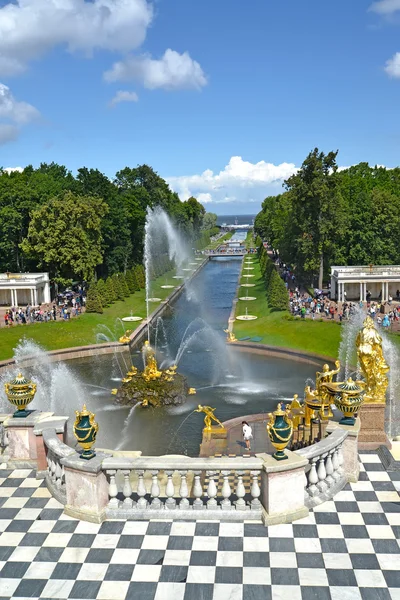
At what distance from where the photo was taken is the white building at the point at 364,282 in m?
65.8

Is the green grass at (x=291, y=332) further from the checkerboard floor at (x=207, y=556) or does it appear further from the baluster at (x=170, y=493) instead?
the baluster at (x=170, y=493)

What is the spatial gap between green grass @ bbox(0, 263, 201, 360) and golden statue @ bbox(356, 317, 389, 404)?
34.0m

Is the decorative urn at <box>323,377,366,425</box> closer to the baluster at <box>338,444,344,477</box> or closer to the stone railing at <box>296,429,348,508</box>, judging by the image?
the stone railing at <box>296,429,348,508</box>

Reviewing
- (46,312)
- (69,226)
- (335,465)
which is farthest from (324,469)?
(69,226)

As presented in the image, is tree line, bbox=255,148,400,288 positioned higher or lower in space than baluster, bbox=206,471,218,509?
higher

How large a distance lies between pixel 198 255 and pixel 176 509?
141 meters

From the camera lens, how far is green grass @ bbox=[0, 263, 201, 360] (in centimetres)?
4895

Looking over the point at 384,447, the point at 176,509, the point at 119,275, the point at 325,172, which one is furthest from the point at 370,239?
the point at 176,509

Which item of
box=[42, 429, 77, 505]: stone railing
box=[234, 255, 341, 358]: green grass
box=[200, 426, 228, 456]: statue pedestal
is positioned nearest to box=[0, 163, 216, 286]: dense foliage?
box=[234, 255, 341, 358]: green grass

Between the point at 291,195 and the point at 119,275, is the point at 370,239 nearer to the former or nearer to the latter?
the point at 291,195

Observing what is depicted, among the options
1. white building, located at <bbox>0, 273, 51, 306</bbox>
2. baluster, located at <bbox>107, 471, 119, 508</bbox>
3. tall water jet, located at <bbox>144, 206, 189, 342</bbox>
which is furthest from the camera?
tall water jet, located at <bbox>144, 206, 189, 342</bbox>

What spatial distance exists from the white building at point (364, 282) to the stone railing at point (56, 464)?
5541 centimetres

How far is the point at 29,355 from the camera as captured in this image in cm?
4488

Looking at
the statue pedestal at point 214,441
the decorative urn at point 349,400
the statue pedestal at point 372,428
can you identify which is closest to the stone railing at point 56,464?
the decorative urn at point 349,400
